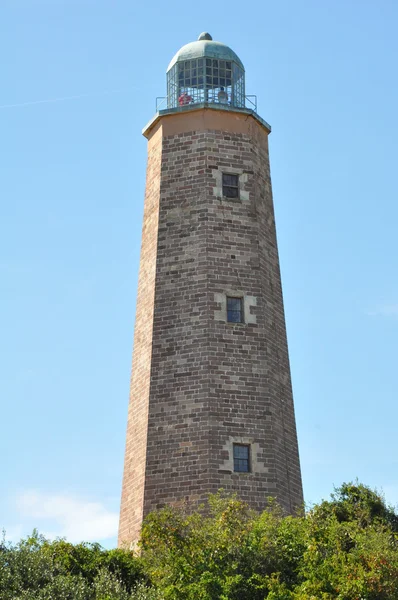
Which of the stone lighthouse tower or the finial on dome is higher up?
the finial on dome

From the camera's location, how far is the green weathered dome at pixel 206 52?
38656mm

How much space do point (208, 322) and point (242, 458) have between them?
12.4 ft

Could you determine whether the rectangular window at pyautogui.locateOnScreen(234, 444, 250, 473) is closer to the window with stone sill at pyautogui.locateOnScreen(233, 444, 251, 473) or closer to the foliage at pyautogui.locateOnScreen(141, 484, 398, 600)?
the window with stone sill at pyautogui.locateOnScreen(233, 444, 251, 473)

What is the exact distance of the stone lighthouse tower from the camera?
33.1 metres

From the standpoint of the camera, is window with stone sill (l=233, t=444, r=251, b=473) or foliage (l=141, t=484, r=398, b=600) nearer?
foliage (l=141, t=484, r=398, b=600)

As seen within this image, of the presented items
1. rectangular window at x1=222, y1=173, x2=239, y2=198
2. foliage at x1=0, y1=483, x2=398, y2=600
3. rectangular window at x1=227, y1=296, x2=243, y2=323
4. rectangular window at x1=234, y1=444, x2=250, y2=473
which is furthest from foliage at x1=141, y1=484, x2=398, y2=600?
rectangular window at x1=222, y1=173, x2=239, y2=198

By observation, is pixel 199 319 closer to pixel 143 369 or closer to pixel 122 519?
pixel 143 369

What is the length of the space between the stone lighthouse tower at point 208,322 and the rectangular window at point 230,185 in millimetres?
29

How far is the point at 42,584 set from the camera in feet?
88.9

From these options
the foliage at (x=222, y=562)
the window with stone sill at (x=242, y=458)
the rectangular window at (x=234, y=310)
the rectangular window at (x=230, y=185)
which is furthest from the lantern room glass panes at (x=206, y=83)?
the foliage at (x=222, y=562)

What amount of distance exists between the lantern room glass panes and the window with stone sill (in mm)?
10504

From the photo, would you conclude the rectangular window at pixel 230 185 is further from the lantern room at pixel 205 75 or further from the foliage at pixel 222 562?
the foliage at pixel 222 562

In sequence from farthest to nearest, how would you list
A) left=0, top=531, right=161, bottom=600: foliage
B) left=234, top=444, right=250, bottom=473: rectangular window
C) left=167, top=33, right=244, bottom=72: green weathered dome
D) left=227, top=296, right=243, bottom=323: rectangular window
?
left=167, top=33, right=244, bottom=72: green weathered dome
left=227, top=296, right=243, bottom=323: rectangular window
left=234, top=444, right=250, bottom=473: rectangular window
left=0, top=531, right=161, bottom=600: foliage

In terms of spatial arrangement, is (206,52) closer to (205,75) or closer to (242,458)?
(205,75)
